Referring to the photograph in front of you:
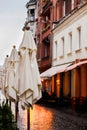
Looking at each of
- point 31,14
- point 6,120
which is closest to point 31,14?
point 31,14

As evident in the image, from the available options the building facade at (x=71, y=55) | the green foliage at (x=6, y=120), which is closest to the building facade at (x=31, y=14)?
the building facade at (x=71, y=55)

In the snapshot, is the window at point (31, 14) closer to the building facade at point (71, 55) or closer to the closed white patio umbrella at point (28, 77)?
the building facade at point (71, 55)

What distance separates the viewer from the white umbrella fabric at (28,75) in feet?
41.5

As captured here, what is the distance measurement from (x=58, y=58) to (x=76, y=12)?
28.0 feet

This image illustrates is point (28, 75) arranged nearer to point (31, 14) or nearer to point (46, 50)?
point (46, 50)

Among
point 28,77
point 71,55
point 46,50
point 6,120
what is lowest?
point 6,120

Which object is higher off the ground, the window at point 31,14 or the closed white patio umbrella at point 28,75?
the window at point 31,14

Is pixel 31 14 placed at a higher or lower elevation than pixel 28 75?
higher

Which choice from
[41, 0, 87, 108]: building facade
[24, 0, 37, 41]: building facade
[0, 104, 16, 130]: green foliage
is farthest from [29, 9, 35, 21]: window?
[0, 104, 16, 130]: green foliage

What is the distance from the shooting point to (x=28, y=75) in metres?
12.9

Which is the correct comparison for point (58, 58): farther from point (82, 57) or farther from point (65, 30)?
point (82, 57)

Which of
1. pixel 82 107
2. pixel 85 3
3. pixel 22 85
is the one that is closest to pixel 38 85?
pixel 22 85

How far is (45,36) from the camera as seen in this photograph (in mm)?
50500

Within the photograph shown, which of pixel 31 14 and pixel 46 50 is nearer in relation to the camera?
pixel 46 50
